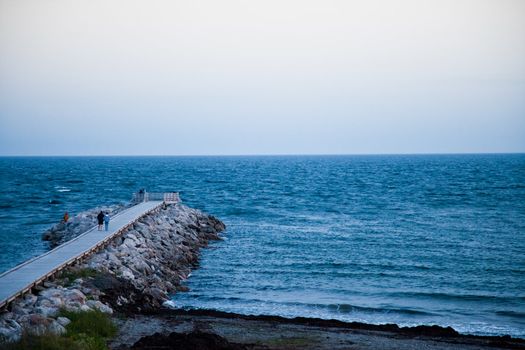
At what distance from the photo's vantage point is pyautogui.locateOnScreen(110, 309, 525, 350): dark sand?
622 inches

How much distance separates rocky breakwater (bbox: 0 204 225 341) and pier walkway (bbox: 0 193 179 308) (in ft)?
0.98

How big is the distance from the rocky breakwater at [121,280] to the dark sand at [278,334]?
1.52 metres

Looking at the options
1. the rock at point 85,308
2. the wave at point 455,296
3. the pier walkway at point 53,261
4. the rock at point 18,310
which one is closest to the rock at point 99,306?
the rock at point 85,308

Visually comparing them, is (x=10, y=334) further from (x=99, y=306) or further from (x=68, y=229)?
(x=68, y=229)

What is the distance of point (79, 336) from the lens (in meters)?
15.3

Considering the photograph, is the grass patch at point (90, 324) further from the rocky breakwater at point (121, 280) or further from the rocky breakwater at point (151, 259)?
the rocky breakwater at point (151, 259)

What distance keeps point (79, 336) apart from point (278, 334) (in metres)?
5.79

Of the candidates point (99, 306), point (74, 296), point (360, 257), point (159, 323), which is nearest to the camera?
point (159, 323)

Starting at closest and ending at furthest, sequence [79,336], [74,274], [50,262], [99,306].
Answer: [79,336] < [99,306] < [74,274] < [50,262]

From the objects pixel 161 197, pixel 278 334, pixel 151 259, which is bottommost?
pixel 278 334

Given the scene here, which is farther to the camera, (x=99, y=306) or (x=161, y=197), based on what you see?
(x=161, y=197)

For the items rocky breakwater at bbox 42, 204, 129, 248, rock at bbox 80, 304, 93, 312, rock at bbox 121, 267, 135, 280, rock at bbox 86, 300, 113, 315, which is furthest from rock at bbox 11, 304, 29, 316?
rocky breakwater at bbox 42, 204, 129, 248

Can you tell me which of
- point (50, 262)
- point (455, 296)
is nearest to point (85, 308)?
point (50, 262)

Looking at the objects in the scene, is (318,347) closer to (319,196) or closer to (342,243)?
(342,243)
